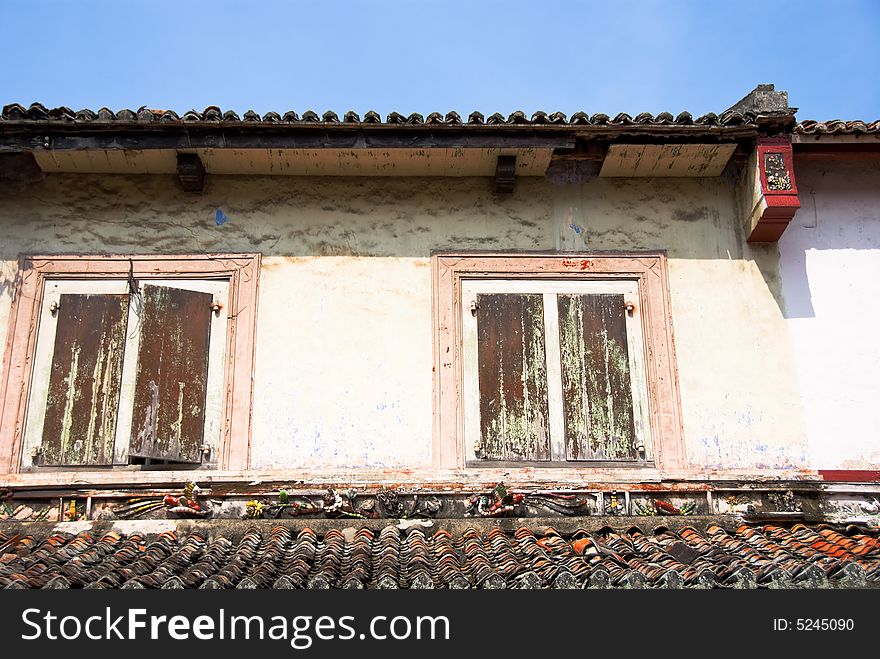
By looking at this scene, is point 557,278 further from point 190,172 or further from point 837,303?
point 190,172

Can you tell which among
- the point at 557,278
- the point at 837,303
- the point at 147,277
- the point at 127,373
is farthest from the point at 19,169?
the point at 837,303

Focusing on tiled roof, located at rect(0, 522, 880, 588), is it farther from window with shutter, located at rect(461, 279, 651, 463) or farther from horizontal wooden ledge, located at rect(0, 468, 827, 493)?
window with shutter, located at rect(461, 279, 651, 463)

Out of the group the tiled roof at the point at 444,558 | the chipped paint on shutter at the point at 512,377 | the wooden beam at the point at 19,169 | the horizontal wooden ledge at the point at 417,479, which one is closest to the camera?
the tiled roof at the point at 444,558

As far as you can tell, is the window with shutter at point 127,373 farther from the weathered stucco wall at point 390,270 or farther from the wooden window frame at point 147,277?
the weathered stucco wall at point 390,270

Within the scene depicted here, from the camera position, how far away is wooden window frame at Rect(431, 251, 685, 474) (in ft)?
32.1

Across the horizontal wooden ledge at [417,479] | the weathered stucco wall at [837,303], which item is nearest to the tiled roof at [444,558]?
the horizontal wooden ledge at [417,479]

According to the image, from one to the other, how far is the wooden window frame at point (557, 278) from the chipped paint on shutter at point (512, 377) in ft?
0.71

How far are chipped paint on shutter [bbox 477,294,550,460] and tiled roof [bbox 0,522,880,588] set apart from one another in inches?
35.5

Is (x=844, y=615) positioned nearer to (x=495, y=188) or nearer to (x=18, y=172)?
(x=495, y=188)

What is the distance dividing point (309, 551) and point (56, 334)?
363 cm

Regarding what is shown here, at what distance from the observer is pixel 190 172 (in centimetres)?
1027

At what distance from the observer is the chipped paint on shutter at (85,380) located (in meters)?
9.64

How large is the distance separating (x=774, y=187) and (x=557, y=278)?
2.28 meters

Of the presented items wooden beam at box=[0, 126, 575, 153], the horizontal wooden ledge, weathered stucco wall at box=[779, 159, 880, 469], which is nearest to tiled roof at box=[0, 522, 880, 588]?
the horizontal wooden ledge
